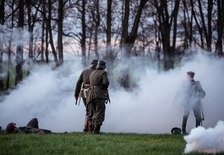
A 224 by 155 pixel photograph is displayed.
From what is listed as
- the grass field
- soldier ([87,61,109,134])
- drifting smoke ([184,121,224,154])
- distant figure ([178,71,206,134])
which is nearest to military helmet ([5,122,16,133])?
the grass field

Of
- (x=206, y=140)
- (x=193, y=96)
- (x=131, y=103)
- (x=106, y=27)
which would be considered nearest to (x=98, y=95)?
(x=193, y=96)

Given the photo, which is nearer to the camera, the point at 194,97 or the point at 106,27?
the point at 194,97

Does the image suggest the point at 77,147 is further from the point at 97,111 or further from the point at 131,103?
the point at 131,103

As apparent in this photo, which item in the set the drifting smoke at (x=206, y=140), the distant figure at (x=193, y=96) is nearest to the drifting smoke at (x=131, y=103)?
the distant figure at (x=193, y=96)

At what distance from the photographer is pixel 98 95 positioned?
851 cm

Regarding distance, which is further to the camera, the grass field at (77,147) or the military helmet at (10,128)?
the military helmet at (10,128)

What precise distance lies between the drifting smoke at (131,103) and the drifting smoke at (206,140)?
20.5ft

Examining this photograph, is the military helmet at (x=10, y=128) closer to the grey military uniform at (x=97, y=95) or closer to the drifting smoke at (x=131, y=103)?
the grey military uniform at (x=97, y=95)

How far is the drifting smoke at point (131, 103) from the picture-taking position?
11812 millimetres

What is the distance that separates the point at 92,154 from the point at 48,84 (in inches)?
309

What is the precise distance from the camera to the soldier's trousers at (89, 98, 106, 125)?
8406 mm

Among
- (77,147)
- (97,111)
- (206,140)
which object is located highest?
(206,140)

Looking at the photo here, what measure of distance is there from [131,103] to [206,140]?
24.2 ft

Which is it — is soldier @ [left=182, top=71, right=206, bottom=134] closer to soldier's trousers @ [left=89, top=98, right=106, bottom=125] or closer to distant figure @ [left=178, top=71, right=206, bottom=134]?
distant figure @ [left=178, top=71, right=206, bottom=134]
